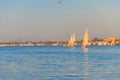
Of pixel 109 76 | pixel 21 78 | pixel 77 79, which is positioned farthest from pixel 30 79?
pixel 109 76

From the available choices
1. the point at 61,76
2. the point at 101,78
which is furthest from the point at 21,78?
the point at 101,78

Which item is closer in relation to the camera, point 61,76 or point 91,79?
point 91,79

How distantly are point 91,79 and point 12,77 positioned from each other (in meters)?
8.45

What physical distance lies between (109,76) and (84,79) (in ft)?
11.8

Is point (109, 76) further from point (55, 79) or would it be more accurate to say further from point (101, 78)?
point (55, 79)

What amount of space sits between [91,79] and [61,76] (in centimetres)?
439

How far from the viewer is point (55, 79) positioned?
44.4 meters

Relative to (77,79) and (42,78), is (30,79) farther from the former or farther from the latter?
(77,79)

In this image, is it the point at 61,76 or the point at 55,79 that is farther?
the point at 61,76

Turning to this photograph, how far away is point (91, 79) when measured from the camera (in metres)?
44.4

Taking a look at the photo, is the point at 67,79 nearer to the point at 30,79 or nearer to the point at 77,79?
the point at 77,79

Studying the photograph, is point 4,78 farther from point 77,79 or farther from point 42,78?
point 77,79

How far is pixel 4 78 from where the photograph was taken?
150 feet

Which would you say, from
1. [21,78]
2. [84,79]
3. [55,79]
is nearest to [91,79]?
[84,79]
